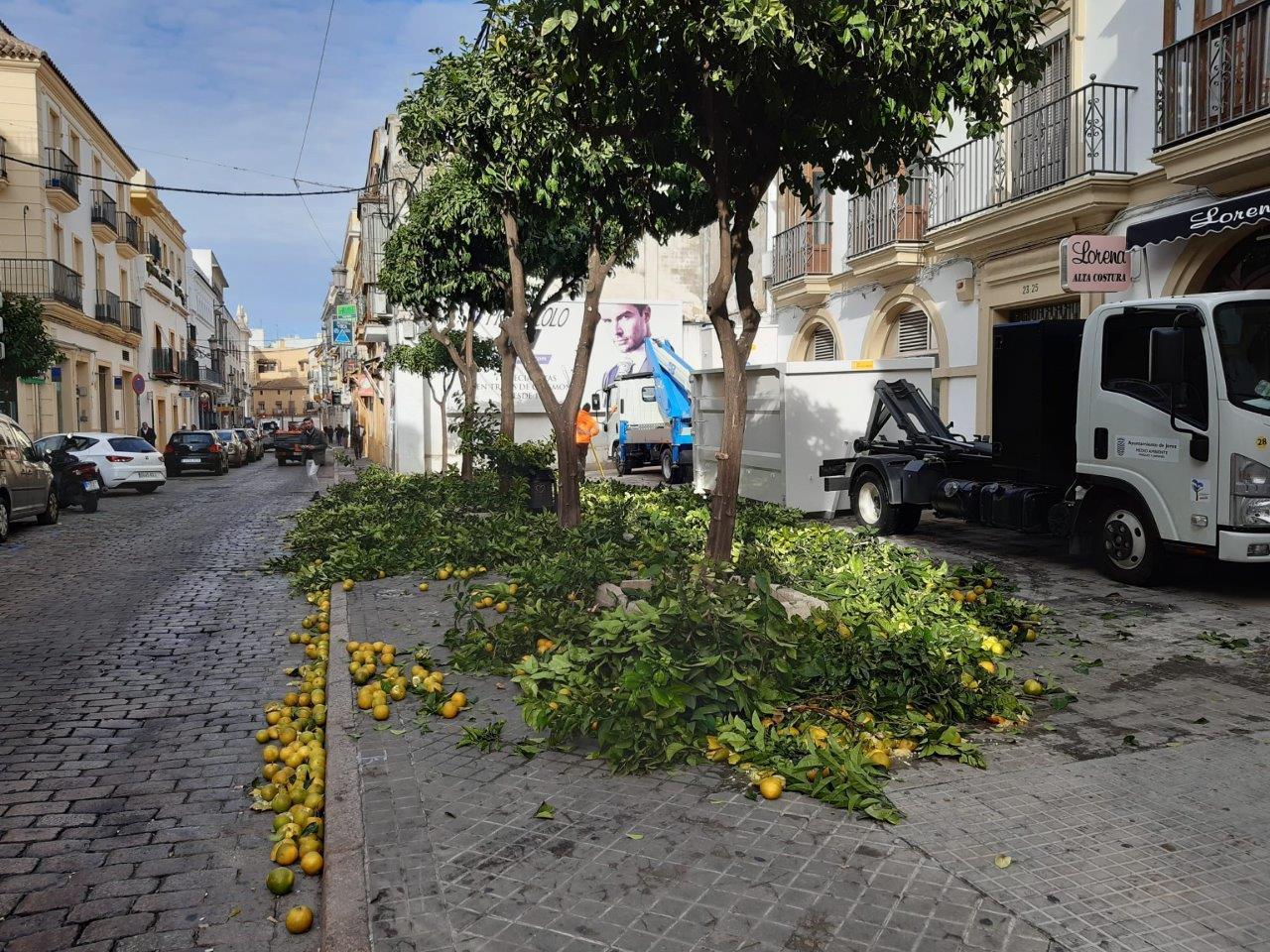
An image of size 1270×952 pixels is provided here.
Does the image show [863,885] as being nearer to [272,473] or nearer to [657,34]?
[657,34]

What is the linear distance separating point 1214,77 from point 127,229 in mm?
37775

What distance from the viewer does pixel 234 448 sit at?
39.8 metres

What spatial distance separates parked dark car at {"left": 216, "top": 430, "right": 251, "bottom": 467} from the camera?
126ft

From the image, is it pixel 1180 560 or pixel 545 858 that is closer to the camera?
pixel 545 858

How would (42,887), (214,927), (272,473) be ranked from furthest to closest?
(272,473) → (42,887) → (214,927)

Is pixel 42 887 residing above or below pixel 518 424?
below

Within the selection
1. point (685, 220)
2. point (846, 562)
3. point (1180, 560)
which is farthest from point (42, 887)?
point (1180, 560)

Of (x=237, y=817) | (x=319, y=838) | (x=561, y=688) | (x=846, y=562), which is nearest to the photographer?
(x=319, y=838)

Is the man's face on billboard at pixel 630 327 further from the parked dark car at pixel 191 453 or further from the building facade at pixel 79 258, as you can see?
the building facade at pixel 79 258

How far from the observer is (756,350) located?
29.2 meters

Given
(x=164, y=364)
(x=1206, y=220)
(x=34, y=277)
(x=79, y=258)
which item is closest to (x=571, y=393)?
(x=1206, y=220)

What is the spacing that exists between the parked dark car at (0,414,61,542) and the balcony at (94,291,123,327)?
2151 centimetres

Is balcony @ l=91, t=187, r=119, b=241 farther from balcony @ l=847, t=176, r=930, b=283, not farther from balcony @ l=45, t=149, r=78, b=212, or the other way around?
balcony @ l=847, t=176, r=930, b=283

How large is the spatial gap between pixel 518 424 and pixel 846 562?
2238 cm
